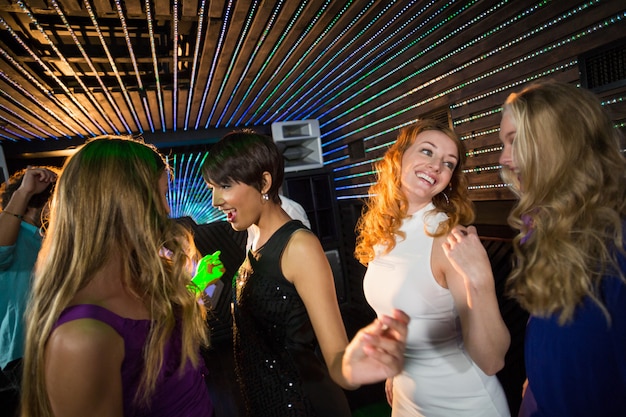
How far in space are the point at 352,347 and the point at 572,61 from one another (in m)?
2.29

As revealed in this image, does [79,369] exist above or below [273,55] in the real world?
below

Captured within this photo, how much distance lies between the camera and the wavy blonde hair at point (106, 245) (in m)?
0.89

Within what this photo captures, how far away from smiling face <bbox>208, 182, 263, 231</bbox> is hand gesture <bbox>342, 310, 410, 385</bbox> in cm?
76

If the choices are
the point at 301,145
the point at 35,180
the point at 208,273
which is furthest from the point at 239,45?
the point at 301,145

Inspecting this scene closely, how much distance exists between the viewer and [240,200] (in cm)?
156

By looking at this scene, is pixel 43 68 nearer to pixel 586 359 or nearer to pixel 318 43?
pixel 318 43

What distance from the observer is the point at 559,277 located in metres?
1.08

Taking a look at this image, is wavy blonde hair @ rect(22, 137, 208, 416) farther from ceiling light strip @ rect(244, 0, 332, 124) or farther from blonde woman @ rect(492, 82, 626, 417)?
ceiling light strip @ rect(244, 0, 332, 124)

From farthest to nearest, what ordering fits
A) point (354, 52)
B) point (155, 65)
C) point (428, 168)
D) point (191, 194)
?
point (191, 194) < point (354, 52) < point (155, 65) < point (428, 168)

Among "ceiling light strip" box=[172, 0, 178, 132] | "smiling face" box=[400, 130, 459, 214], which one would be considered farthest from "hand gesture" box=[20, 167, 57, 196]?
"smiling face" box=[400, 130, 459, 214]

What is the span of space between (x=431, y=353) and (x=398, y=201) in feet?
Answer: 2.37

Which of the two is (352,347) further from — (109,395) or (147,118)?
(147,118)

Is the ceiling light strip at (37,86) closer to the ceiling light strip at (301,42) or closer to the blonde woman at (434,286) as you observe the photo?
the ceiling light strip at (301,42)

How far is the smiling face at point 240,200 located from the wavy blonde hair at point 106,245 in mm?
401
